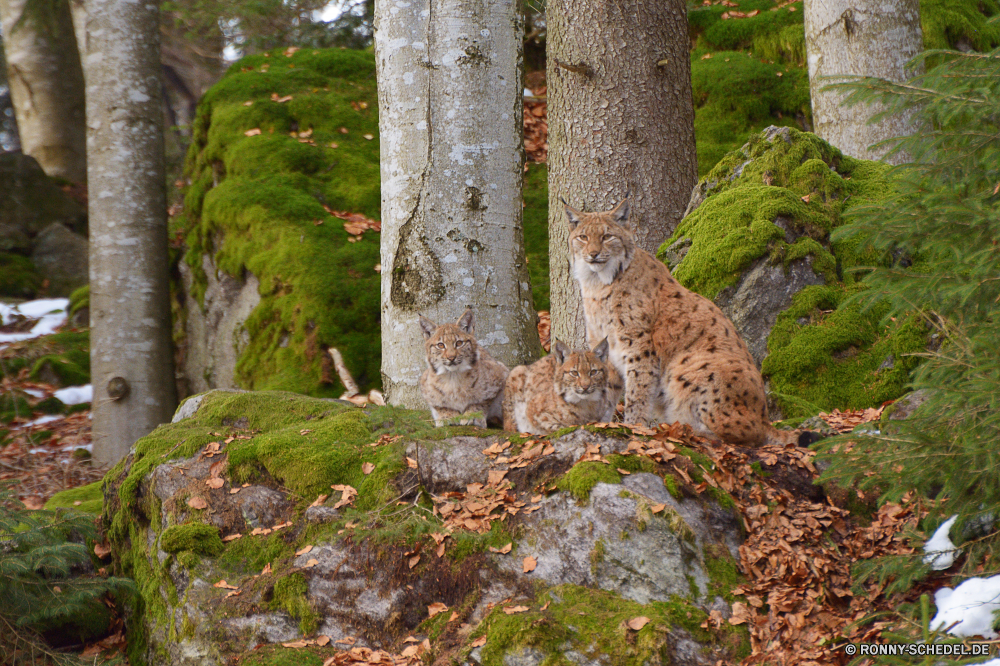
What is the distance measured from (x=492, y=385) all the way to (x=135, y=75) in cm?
745

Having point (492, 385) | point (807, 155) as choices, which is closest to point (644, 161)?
point (807, 155)

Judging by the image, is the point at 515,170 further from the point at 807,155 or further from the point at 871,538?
the point at 871,538

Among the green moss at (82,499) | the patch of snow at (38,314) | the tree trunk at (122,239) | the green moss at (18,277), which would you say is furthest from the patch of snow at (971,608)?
the green moss at (18,277)

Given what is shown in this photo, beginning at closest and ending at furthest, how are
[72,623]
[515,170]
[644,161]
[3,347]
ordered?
[72,623] → [515,170] → [644,161] → [3,347]

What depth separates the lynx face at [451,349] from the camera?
605 cm

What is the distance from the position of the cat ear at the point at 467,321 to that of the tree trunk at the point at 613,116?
229 centimetres

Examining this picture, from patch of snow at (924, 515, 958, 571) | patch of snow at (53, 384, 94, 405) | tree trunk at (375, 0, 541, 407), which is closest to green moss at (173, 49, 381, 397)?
tree trunk at (375, 0, 541, 407)

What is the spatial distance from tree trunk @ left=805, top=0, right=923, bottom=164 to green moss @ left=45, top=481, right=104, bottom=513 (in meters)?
9.85

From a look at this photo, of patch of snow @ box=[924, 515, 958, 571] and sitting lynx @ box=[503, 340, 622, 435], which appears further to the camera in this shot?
sitting lynx @ box=[503, 340, 622, 435]

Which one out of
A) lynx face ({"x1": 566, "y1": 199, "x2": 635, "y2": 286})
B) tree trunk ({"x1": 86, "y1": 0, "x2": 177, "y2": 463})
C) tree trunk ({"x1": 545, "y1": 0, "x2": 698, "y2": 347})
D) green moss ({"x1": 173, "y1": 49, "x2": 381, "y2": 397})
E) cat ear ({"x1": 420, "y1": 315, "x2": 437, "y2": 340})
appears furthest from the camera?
tree trunk ({"x1": 86, "y1": 0, "x2": 177, "y2": 463})

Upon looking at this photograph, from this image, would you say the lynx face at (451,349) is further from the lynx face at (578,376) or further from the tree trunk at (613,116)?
the tree trunk at (613,116)

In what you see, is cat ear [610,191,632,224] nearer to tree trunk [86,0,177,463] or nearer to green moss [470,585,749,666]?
green moss [470,585,749,666]

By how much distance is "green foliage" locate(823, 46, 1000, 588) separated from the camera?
3377mm

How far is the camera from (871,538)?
187 inches
